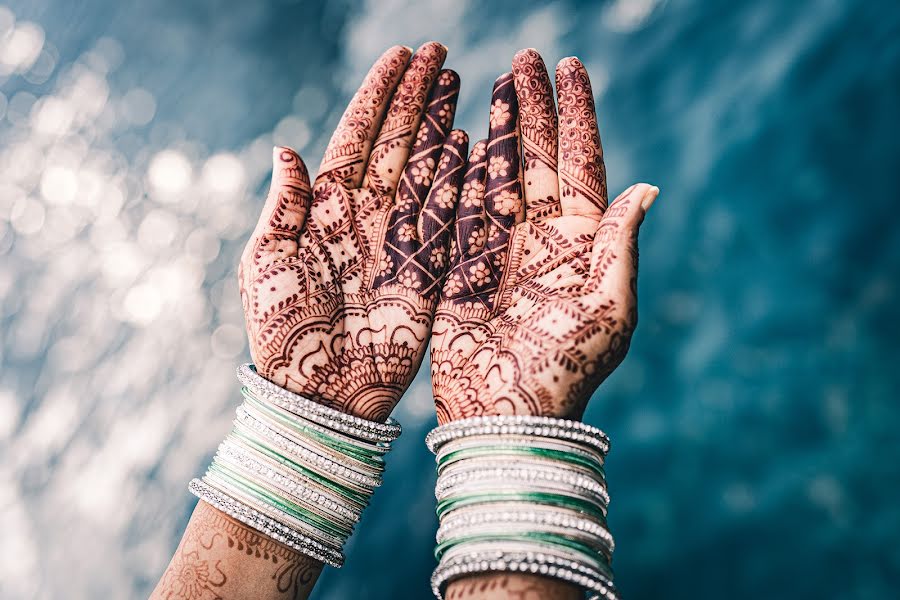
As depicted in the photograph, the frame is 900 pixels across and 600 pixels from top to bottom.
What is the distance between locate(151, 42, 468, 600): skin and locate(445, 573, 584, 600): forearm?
49cm

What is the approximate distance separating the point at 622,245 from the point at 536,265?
0.85 ft

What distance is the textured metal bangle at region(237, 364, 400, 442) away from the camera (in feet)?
4.33

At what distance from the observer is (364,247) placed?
157 cm

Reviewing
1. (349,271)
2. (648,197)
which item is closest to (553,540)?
(648,197)

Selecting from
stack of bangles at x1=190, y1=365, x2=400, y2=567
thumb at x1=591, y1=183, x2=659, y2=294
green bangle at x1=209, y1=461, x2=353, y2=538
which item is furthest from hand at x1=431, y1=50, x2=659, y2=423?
green bangle at x1=209, y1=461, x2=353, y2=538

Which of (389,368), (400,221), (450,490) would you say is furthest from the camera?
(400,221)

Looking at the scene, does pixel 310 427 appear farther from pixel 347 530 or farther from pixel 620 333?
pixel 620 333

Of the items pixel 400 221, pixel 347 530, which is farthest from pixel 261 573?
pixel 400 221

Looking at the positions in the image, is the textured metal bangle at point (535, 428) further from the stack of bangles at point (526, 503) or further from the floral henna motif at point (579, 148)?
the floral henna motif at point (579, 148)

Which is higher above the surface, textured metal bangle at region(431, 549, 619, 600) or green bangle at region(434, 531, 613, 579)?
green bangle at region(434, 531, 613, 579)

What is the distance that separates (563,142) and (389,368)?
2.25 feet

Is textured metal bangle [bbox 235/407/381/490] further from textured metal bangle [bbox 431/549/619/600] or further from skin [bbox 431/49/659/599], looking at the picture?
textured metal bangle [bbox 431/549/619/600]

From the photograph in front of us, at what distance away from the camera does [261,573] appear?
4.29ft

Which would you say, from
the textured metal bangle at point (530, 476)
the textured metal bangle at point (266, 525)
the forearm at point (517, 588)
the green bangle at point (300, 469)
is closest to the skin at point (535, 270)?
the forearm at point (517, 588)
